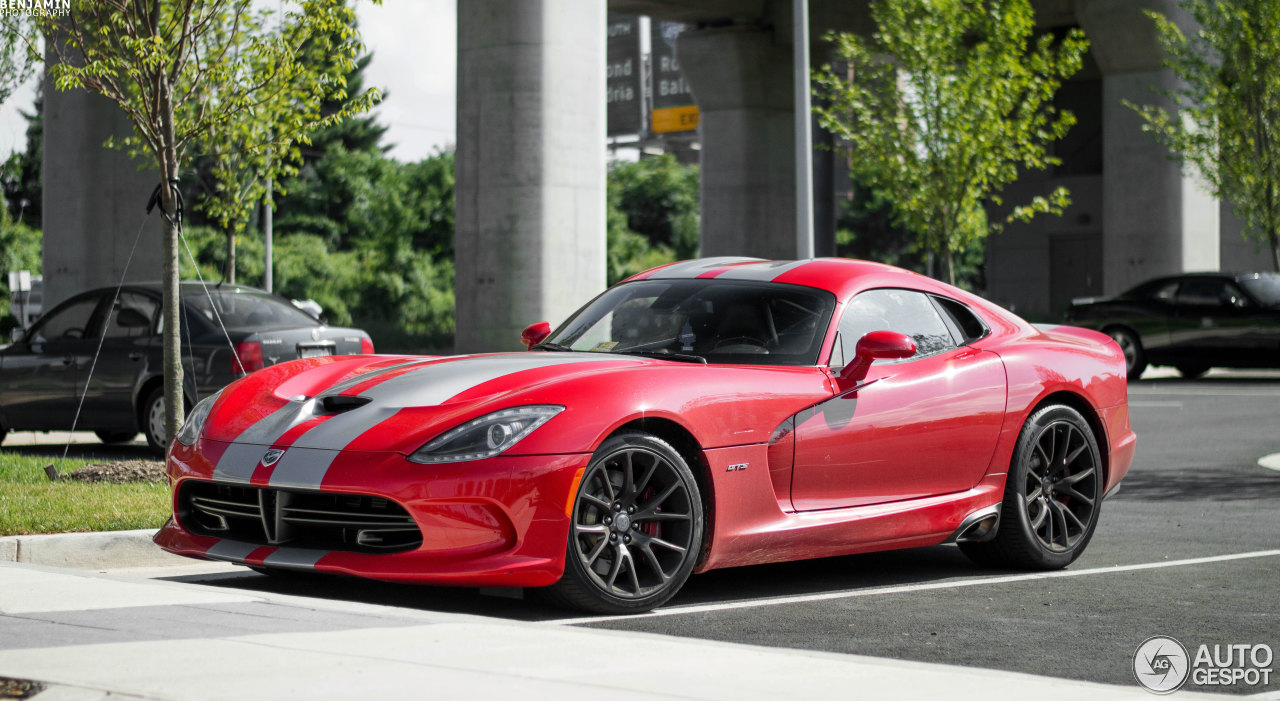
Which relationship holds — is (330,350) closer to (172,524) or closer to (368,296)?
(172,524)

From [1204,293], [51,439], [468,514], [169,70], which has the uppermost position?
[169,70]

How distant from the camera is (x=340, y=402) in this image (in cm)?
568

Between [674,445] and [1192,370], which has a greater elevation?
[674,445]

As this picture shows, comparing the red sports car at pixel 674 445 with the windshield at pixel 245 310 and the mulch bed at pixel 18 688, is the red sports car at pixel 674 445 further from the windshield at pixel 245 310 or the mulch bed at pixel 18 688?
the windshield at pixel 245 310

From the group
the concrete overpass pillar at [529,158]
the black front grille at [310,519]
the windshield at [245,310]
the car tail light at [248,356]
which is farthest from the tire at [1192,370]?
the black front grille at [310,519]

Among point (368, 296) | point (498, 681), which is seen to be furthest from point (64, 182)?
point (368, 296)

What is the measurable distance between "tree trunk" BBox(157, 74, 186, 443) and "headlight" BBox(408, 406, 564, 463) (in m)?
4.80

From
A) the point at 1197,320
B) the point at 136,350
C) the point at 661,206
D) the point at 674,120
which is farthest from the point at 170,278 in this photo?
the point at 661,206

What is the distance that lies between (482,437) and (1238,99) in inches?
965

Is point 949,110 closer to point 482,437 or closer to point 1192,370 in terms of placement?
point 1192,370

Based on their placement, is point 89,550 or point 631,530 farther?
point 89,550

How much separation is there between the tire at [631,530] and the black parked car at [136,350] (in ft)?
20.5

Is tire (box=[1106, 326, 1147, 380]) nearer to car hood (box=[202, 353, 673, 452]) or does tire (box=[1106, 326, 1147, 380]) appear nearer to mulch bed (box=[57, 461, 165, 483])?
mulch bed (box=[57, 461, 165, 483])

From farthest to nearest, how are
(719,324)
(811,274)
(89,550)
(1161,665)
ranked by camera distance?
(89,550) → (811,274) → (719,324) → (1161,665)
